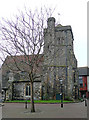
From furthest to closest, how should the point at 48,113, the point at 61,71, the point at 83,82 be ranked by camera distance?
the point at 83,82, the point at 61,71, the point at 48,113

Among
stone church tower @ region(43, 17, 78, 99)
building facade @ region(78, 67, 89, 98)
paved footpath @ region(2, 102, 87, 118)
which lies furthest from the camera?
building facade @ region(78, 67, 89, 98)

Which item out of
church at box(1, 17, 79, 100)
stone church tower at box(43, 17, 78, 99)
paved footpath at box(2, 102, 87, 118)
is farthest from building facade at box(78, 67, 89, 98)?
paved footpath at box(2, 102, 87, 118)

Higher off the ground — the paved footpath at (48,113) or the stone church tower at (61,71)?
the stone church tower at (61,71)

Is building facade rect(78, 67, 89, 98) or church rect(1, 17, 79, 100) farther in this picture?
building facade rect(78, 67, 89, 98)

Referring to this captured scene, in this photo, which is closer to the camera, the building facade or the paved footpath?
the paved footpath

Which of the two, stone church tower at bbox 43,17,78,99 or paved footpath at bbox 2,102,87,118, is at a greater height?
stone church tower at bbox 43,17,78,99

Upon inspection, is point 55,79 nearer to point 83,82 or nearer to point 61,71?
point 61,71

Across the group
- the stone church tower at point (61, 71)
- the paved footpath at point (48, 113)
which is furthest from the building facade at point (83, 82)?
the paved footpath at point (48, 113)

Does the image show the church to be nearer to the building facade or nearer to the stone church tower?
the stone church tower

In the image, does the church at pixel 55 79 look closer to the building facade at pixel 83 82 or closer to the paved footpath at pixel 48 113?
the paved footpath at pixel 48 113

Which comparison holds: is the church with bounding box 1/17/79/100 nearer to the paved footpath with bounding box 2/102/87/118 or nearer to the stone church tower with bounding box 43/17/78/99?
the stone church tower with bounding box 43/17/78/99

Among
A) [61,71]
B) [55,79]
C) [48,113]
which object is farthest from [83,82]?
[48,113]

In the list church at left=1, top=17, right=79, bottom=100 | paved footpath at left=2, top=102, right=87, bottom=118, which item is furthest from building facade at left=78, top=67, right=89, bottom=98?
paved footpath at left=2, top=102, right=87, bottom=118

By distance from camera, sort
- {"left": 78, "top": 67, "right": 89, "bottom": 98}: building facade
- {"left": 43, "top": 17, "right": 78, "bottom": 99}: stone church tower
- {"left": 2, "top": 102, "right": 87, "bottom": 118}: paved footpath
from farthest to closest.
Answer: {"left": 78, "top": 67, "right": 89, "bottom": 98}: building facade
{"left": 43, "top": 17, "right": 78, "bottom": 99}: stone church tower
{"left": 2, "top": 102, "right": 87, "bottom": 118}: paved footpath
